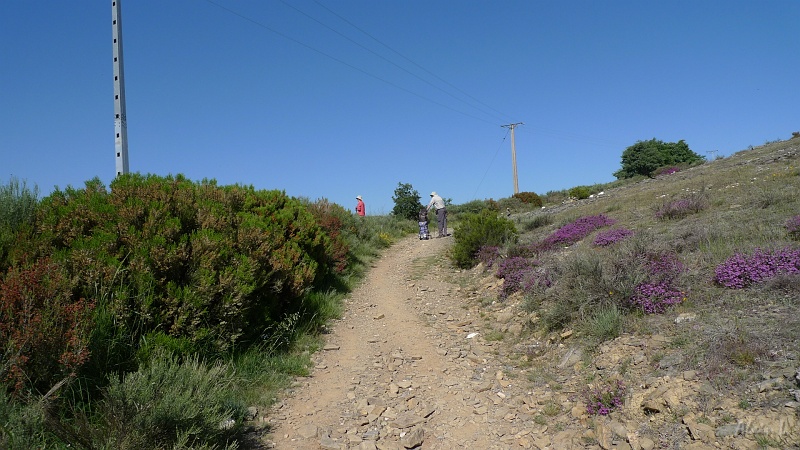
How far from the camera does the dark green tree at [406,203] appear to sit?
2664cm

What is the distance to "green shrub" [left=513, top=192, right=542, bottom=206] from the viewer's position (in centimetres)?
3007

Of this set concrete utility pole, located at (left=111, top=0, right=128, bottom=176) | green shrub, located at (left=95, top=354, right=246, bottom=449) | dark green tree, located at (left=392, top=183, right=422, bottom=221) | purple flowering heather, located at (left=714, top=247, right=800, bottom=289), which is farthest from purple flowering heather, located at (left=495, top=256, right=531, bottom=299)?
dark green tree, located at (left=392, top=183, right=422, bottom=221)

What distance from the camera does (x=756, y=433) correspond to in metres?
3.46

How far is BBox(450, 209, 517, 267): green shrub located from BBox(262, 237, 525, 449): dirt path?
7.79 feet

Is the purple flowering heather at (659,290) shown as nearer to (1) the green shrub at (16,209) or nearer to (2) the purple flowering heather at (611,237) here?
(2) the purple flowering heather at (611,237)

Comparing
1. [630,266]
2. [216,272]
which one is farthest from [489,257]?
[216,272]

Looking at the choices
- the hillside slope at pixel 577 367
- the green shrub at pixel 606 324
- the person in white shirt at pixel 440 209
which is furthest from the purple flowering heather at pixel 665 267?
the person in white shirt at pixel 440 209

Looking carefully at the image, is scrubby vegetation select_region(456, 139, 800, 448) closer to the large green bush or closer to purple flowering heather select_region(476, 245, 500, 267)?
purple flowering heather select_region(476, 245, 500, 267)

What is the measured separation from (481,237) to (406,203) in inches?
598

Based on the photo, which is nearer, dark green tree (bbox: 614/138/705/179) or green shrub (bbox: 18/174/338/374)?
green shrub (bbox: 18/174/338/374)

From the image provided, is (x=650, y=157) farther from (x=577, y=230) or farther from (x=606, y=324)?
(x=606, y=324)

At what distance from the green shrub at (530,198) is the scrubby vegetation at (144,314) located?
23.7 meters

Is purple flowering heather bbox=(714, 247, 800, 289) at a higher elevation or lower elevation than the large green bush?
lower

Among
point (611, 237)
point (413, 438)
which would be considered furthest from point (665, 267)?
point (413, 438)
